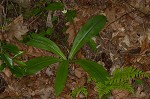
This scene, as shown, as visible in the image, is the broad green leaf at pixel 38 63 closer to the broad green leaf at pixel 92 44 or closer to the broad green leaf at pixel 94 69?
the broad green leaf at pixel 94 69

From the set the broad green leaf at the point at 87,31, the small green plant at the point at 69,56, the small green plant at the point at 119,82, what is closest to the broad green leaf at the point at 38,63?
the small green plant at the point at 69,56

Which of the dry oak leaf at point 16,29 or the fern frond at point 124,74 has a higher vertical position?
the dry oak leaf at point 16,29

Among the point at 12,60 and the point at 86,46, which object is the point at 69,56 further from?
the point at 12,60

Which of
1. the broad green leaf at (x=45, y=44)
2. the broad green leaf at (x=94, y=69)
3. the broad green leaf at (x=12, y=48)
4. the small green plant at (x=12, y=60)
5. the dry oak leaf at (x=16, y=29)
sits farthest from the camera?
the dry oak leaf at (x=16, y=29)

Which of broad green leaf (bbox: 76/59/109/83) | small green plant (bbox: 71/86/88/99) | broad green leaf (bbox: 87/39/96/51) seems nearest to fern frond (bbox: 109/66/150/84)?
broad green leaf (bbox: 76/59/109/83)

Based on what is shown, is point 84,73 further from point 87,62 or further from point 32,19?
point 32,19

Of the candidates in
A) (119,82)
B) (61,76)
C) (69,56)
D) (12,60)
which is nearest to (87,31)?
(69,56)
